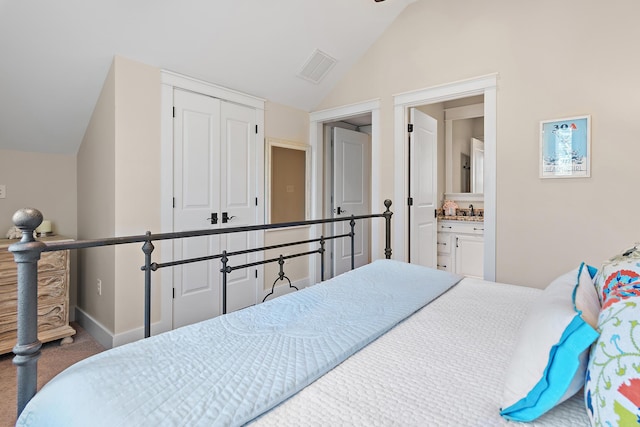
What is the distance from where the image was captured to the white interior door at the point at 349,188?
13.8 ft

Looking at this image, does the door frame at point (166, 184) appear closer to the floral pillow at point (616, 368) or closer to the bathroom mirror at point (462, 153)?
the floral pillow at point (616, 368)

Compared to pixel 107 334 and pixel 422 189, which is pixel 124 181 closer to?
pixel 107 334

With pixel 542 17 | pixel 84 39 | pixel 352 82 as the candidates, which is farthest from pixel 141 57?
pixel 542 17

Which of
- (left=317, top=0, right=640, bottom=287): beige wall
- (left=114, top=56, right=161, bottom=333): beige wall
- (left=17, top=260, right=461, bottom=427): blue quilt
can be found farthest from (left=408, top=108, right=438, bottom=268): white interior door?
(left=114, top=56, right=161, bottom=333): beige wall

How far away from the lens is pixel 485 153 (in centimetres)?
286

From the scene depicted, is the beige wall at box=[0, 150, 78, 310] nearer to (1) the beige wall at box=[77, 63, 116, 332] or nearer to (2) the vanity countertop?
(1) the beige wall at box=[77, 63, 116, 332]

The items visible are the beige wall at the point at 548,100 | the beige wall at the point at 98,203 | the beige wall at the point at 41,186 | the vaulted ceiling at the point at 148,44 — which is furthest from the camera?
the beige wall at the point at 41,186

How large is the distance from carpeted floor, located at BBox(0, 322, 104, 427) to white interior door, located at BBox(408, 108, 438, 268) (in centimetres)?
294

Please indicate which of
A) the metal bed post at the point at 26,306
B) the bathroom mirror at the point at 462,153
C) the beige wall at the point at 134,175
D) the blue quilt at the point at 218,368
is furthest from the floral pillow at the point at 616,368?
the bathroom mirror at the point at 462,153

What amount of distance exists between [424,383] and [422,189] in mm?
2971

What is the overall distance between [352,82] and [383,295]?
2849 mm

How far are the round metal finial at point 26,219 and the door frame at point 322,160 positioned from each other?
9.57ft

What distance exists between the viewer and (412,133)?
339 centimetres

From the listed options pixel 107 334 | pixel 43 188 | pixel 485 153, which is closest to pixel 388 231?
pixel 485 153
